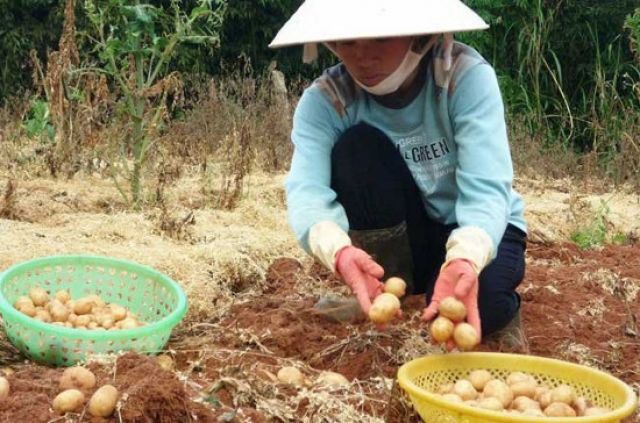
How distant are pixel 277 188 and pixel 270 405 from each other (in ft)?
10.2

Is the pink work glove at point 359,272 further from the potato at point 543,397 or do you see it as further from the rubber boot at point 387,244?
the rubber boot at point 387,244

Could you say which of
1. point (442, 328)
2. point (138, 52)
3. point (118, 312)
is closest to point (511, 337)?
point (442, 328)

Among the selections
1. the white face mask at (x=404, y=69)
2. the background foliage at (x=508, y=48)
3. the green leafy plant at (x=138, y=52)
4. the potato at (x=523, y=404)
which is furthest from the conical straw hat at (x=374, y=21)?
the background foliage at (x=508, y=48)

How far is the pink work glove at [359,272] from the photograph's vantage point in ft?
7.87

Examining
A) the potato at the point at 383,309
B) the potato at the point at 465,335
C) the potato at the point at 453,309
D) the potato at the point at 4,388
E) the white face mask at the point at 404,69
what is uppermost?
the white face mask at the point at 404,69

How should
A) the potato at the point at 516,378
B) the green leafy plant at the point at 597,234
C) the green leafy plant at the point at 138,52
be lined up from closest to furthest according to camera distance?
the potato at the point at 516,378, the green leafy plant at the point at 138,52, the green leafy plant at the point at 597,234

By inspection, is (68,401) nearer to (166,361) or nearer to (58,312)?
(166,361)

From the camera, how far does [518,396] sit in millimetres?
2344

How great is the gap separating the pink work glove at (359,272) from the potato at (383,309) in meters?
0.05

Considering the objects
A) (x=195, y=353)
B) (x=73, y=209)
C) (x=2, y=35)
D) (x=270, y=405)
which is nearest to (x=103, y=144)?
(x=73, y=209)

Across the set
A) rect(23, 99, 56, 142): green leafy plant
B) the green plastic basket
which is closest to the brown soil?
the green plastic basket

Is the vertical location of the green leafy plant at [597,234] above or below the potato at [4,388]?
below

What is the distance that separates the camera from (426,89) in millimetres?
2834

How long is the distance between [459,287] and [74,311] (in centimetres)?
130
